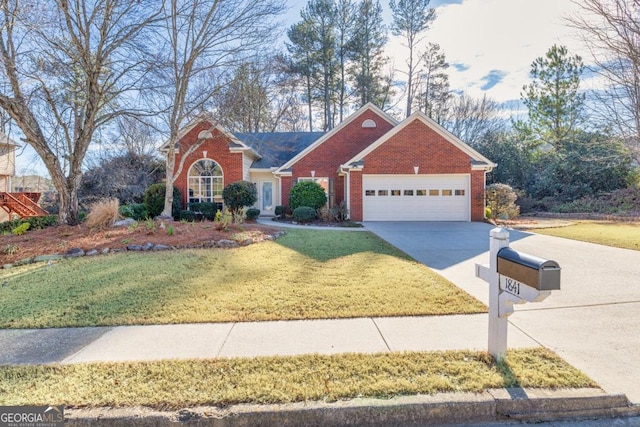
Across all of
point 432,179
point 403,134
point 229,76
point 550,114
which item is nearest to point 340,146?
point 403,134

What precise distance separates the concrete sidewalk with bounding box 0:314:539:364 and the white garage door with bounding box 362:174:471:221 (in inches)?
456

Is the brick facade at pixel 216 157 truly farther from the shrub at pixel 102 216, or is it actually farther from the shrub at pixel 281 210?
the shrub at pixel 102 216

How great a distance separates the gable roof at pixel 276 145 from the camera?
65.8 ft

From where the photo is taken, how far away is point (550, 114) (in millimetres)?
26062

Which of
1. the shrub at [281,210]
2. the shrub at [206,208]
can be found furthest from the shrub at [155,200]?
the shrub at [281,210]

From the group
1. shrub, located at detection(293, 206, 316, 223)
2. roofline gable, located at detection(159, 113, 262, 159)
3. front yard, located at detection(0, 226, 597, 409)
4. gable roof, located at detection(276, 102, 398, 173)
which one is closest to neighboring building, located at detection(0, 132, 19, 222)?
roofline gable, located at detection(159, 113, 262, 159)

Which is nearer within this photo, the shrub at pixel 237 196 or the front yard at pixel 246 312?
the front yard at pixel 246 312

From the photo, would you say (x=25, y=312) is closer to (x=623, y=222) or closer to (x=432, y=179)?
(x=432, y=179)

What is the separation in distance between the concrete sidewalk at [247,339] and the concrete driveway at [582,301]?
0.49 meters

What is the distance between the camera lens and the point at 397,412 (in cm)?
244

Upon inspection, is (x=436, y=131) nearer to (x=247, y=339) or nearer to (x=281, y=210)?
(x=281, y=210)

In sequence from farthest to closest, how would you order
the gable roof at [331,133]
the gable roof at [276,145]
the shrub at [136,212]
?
the gable roof at [276,145] < the gable roof at [331,133] < the shrub at [136,212]

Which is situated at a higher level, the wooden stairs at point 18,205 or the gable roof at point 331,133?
the gable roof at point 331,133

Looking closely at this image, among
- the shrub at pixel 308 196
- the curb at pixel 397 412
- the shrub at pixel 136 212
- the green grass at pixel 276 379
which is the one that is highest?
the shrub at pixel 308 196
